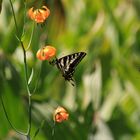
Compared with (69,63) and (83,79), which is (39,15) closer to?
(69,63)

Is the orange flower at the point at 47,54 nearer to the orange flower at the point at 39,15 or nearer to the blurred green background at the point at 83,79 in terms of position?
the orange flower at the point at 39,15

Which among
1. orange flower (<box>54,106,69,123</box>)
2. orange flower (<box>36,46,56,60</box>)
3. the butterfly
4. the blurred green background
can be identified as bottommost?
the blurred green background

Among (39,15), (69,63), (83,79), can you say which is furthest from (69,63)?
(83,79)

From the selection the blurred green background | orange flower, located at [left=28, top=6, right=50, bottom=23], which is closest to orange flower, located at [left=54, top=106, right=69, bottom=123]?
orange flower, located at [left=28, top=6, right=50, bottom=23]

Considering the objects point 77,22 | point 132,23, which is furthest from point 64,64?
point 77,22

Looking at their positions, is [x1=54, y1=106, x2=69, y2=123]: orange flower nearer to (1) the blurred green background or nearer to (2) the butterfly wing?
(2) the butterfly wing

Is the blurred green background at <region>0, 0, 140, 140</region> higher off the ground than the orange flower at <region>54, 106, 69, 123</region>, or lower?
lower

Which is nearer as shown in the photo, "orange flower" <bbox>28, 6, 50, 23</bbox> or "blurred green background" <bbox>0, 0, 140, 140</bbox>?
"orange flower" <bbox>28, 6, 50, 23</bbox>

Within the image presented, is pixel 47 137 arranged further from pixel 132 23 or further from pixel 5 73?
pixel 132 23
